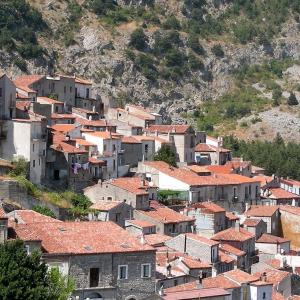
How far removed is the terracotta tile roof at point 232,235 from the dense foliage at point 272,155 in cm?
3527

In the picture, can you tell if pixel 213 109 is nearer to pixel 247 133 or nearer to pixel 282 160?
pixel 247 133

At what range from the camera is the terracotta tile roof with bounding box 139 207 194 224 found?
7662 cm

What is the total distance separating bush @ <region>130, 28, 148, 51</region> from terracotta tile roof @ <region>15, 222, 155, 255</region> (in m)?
98.8

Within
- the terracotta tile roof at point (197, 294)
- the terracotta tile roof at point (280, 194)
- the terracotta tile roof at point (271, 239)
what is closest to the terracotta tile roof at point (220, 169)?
the terracotta tile roof at point (280, 194)

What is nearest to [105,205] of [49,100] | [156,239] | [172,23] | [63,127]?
[156,239]

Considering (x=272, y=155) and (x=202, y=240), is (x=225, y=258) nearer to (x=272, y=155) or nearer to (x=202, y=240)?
(x=202, y=240)

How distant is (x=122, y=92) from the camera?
14662cm

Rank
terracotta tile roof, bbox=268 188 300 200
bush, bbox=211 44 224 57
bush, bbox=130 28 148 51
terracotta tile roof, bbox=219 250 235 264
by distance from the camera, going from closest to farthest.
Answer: terracotta tile roof, bbox=219 250 235 264
terracotta tile roof, bbox=268 188 300 200
bush, bbox=130 28 148 51
bush, bbox=211 44 224 57

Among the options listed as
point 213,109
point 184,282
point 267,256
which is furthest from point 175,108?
point 184,282

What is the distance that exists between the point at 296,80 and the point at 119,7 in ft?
93.8

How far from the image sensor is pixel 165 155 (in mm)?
92562

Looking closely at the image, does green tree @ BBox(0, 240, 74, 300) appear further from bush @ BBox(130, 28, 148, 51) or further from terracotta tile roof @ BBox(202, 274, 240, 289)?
bush @ BBox(130, 28, 148, 51)

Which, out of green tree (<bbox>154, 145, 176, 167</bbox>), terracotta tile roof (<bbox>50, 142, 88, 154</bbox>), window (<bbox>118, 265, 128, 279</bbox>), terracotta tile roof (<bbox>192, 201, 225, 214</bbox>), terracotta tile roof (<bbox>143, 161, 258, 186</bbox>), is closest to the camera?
window (<bbox>118, 265, 128, 279</bbox>)

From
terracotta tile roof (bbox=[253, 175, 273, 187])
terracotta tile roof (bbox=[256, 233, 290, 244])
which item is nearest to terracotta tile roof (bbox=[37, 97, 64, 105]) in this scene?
terracotta tile roof (bbox=[253, 175, 273, 187])
